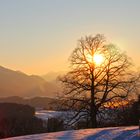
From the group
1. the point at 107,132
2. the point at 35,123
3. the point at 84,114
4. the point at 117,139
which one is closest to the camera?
the point at 117,139

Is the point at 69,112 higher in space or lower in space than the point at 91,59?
lower

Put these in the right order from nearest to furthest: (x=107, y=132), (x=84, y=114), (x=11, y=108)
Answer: (x=107, y=132)
(x=84, y=114)
(x=11, y=108)

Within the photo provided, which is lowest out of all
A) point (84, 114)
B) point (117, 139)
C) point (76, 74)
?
point (117, 139)

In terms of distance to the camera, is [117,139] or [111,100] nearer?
[117,139]

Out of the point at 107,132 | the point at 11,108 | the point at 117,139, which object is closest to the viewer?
the point at 117,139

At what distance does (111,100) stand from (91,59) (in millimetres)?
3797

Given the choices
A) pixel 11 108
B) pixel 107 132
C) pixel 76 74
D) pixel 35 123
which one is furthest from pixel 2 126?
pixel 107 132

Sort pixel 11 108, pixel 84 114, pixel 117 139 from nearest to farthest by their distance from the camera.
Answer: pixel 117 139 → pixel 84 114 → pixel 11 108

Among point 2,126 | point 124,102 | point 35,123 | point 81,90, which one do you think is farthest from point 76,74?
point 35,123

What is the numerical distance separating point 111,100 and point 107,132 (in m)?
16.5

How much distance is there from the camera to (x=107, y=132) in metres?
22.6

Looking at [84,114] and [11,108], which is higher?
[11,108]

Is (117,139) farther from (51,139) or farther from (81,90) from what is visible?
(81,90)

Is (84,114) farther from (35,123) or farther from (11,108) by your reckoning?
(11,108)
